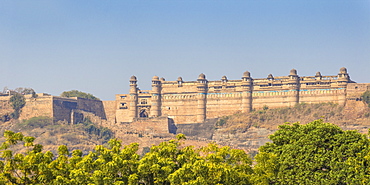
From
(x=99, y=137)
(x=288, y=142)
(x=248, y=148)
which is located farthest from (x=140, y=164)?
(x=99, y=137)

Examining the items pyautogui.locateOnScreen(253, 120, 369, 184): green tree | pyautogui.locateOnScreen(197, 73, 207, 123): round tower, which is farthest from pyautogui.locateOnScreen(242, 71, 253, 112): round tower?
pyautogui.locateOnScreen(253, 120, 369, 184): green tree

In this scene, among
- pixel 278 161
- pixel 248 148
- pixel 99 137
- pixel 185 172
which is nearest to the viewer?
pixel 185 172

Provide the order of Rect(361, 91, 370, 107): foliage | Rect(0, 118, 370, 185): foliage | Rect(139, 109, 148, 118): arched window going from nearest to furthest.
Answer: Rect(0, 118, 370, 185): foliage
Rect(361, 91, 370, 107): foliage
Rect(139, 109, 148, 118): arched window

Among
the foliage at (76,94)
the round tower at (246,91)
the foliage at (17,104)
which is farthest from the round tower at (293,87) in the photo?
the foliage at (17,104)

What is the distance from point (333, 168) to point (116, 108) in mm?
76417

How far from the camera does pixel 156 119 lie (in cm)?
10288

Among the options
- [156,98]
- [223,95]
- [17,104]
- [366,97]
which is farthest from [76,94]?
[366,97]

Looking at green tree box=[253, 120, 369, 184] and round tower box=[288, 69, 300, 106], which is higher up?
round tower box=[288, 69, 300, 106]

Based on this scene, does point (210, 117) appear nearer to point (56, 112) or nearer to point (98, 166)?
point (56, 112)

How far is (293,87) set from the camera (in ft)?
326

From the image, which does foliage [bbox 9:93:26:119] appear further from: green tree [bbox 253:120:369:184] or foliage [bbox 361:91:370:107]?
green tree [bbox 253:120:369:184]

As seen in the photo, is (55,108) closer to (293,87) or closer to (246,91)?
(246,91)

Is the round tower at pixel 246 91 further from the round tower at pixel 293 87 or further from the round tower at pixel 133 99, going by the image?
the round tower at pixel 133 99

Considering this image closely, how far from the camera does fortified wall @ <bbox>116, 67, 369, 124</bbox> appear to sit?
98312mm
